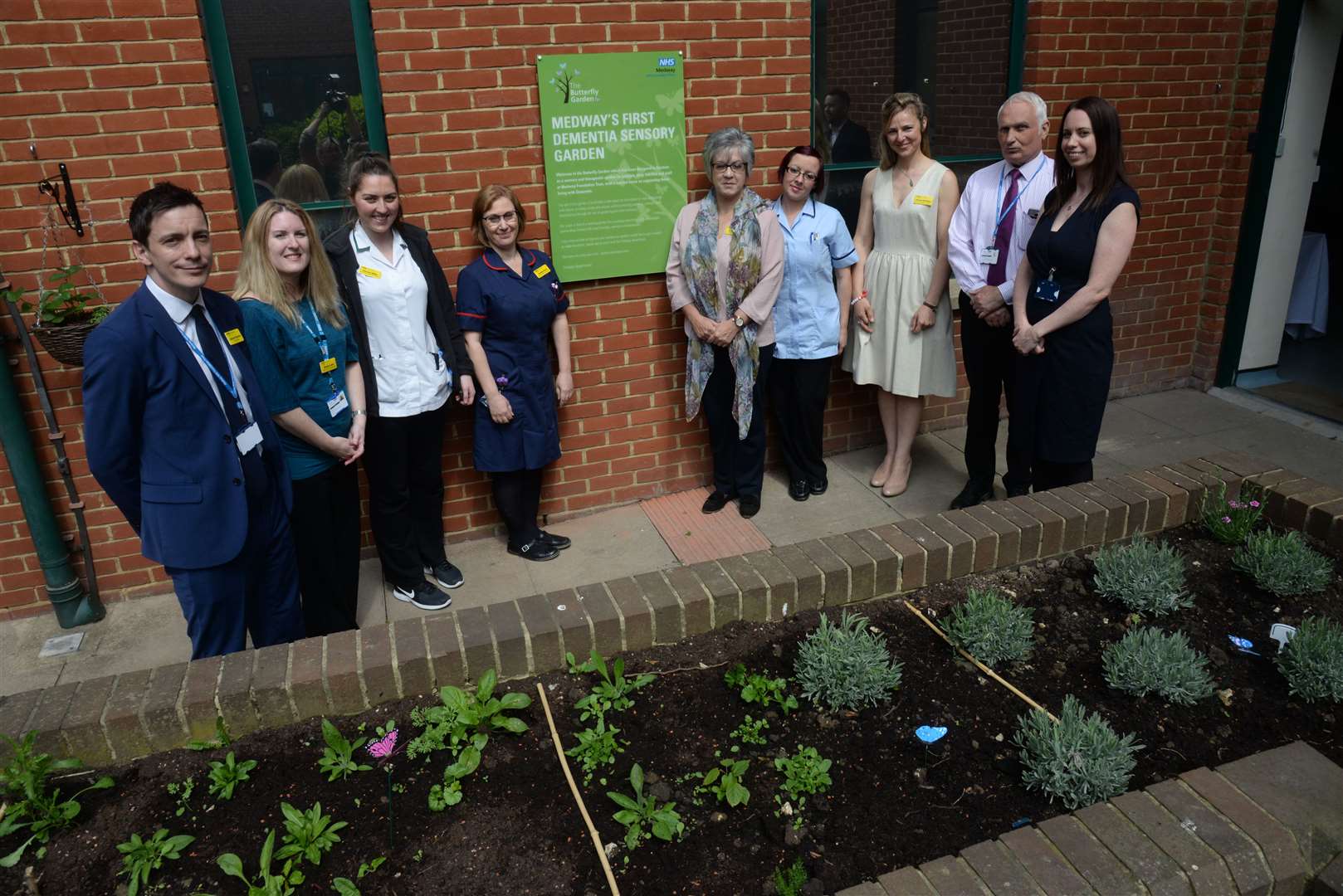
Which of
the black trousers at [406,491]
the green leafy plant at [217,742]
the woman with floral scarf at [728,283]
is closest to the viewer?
the green leafy plant at [217,742]

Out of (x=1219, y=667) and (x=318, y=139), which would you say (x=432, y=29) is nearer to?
(x=318, y=139)

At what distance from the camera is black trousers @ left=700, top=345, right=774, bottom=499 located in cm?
500

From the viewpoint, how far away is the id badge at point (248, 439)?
10.4ft

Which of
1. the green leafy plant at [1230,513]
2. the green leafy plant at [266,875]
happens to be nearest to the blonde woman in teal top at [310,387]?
the green leafy plant at [266,875]

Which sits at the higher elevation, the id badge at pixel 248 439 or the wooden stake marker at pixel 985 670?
the id badge at pixel 248 439

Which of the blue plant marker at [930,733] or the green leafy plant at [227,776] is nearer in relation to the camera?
the green leafy plant at [227,776]

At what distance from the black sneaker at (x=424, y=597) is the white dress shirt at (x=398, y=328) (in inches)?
35.5

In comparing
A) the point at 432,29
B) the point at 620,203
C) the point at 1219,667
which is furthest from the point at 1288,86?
the point at 432,29

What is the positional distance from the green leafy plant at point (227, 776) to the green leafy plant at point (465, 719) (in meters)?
0.42

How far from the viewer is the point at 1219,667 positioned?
113 inches

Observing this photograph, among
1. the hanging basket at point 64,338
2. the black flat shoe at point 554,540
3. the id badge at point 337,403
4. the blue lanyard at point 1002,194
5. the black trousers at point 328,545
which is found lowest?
the black flat shoe at point 554,540

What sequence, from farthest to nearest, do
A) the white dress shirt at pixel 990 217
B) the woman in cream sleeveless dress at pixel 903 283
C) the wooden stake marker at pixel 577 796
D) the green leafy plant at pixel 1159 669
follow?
the woman in cream sleeveless dress at pixel 903 283, the white dress shirt at pixel 990 217, the green leafy plant at pixel 1159 669, the wooden stake marker at pixel 577 796

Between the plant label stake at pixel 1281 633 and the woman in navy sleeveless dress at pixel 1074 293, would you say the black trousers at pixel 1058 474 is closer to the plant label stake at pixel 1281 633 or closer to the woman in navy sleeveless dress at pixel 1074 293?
the woman in navy sleeveless dress at pixel 1074 293

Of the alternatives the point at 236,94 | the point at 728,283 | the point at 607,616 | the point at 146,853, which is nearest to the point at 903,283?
the point at 728,283
